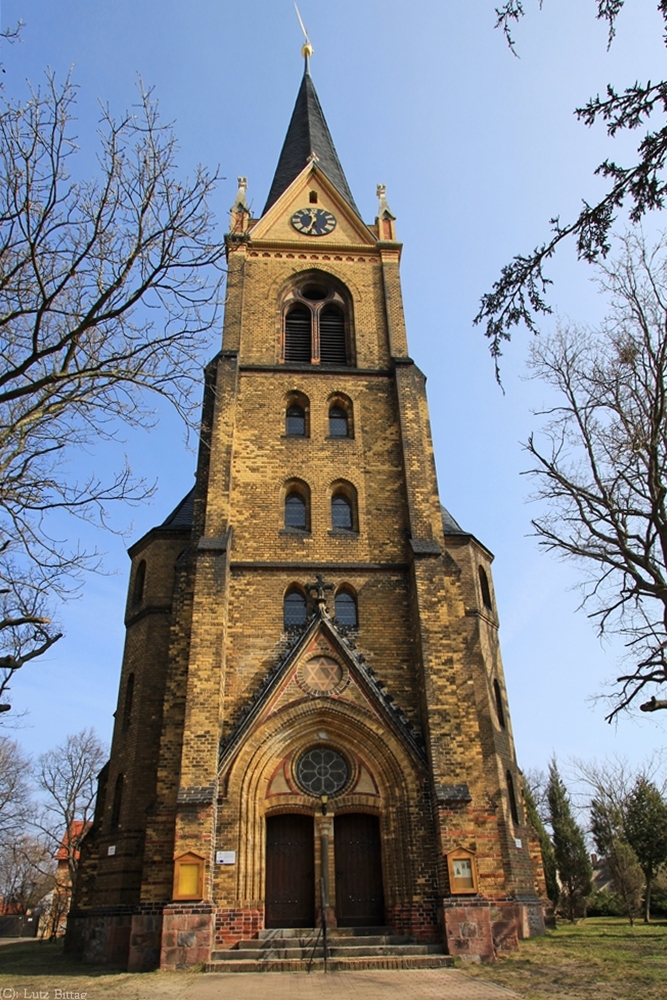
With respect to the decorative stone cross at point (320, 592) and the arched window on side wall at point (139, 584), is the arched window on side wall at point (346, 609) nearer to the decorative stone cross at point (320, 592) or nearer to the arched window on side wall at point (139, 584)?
the decorative stone cross at point (320, 592)

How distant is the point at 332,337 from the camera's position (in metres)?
21.8

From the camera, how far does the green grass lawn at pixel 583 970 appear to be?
8727 mm

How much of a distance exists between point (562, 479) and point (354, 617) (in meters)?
5.35

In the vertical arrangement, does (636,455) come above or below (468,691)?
above

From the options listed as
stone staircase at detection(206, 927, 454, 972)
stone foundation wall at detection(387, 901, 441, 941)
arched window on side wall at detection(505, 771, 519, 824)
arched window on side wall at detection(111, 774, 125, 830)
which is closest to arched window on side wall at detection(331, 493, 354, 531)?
arched window on side wall at detection(505, 771, 519, 824)

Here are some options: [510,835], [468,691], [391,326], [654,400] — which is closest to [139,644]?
[468,691]

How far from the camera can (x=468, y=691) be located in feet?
49.7

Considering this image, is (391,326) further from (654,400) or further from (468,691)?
(468,691)

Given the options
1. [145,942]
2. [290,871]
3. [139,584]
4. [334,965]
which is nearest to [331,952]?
[334,965]

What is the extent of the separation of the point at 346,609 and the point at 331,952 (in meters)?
6.74

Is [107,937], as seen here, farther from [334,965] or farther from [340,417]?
[340,417]

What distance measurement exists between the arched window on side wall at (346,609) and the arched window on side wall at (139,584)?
17.2 feet

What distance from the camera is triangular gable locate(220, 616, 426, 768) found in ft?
47.7

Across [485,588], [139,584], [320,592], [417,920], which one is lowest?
[417,920]
